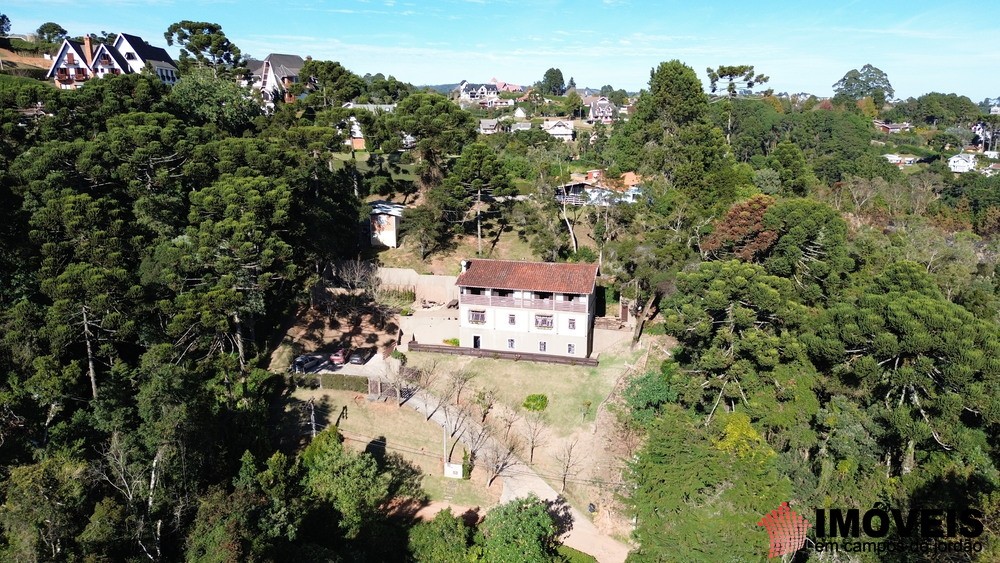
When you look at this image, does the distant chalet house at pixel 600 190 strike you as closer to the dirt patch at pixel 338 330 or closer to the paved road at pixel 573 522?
the dirt patch at pixel 338 330

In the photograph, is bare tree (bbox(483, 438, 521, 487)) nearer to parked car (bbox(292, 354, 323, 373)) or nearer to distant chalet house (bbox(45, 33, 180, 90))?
parked car (bbox(292, 354, 323, 373))

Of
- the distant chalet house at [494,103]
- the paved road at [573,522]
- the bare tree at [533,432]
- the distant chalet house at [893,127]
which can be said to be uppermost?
the distant chalet house at [494,103]

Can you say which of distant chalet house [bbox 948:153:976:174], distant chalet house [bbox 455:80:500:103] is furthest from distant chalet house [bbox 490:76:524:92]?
distant chalet house [bbox 948:153:976:174]

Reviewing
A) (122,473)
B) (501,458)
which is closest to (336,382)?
(501,458)

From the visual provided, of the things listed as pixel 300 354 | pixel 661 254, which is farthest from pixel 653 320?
pixel 300 354

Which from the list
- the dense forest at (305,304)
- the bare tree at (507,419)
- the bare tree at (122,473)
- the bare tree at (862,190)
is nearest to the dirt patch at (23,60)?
the dense forest at (305,304)

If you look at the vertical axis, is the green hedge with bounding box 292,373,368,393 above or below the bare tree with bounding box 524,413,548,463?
above
